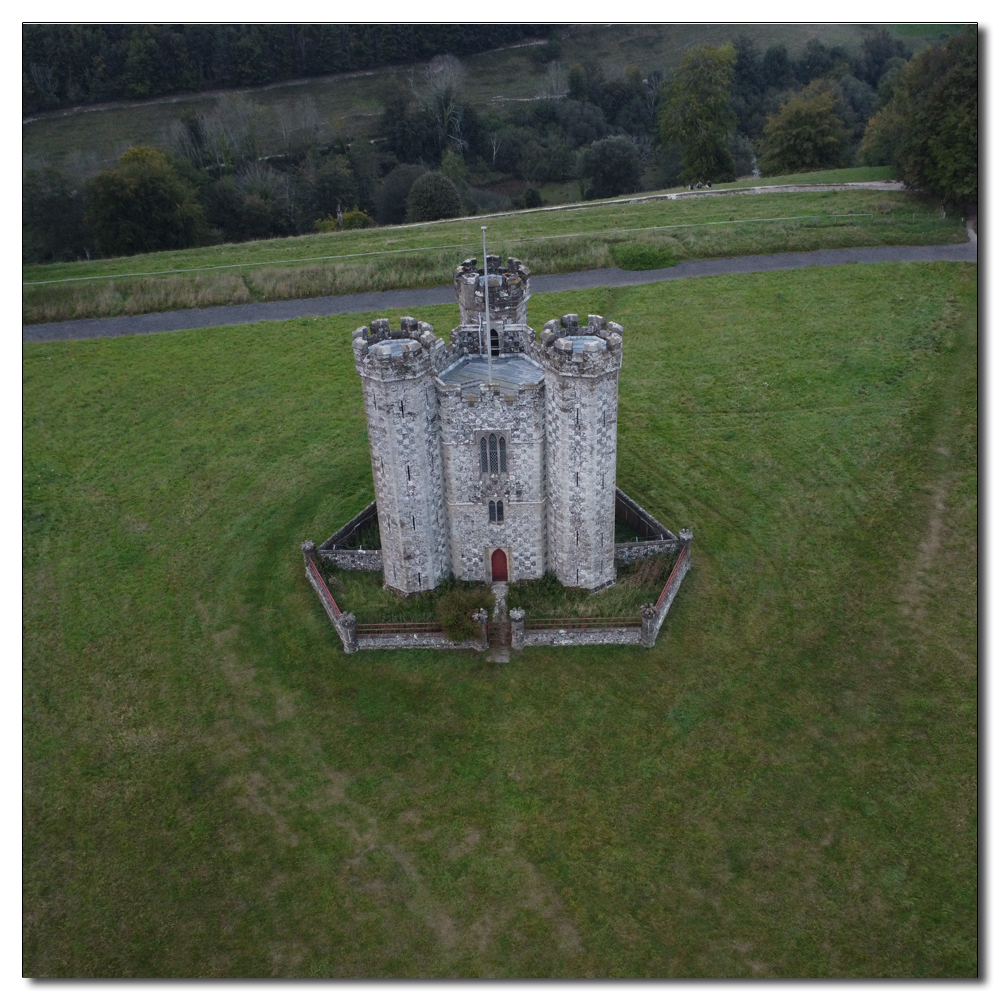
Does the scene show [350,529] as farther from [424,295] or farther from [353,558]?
[424,295]

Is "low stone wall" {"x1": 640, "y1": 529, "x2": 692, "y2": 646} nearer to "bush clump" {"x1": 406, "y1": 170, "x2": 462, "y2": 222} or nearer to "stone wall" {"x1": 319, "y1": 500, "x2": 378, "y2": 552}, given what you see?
"stone wall" {"x1": 319, "y1": 500, "x2": 378, "y2": 552}

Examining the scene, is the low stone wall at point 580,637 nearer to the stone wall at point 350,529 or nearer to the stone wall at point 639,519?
the stone wall at point 639,519

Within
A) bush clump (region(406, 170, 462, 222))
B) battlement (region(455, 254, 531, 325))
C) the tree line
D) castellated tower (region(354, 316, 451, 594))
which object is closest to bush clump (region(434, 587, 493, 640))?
castellated tower (region(354, 316, 451, 594))

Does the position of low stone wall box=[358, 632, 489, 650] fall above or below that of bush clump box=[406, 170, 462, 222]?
below

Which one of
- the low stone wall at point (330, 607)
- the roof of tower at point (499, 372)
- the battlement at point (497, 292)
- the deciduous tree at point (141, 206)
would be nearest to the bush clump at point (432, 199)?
the deciduous tree at point (141, 206)

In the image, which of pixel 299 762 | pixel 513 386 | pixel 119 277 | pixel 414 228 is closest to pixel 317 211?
pixel 414 228

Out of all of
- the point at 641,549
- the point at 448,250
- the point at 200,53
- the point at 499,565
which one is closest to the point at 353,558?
the point at 499,565
